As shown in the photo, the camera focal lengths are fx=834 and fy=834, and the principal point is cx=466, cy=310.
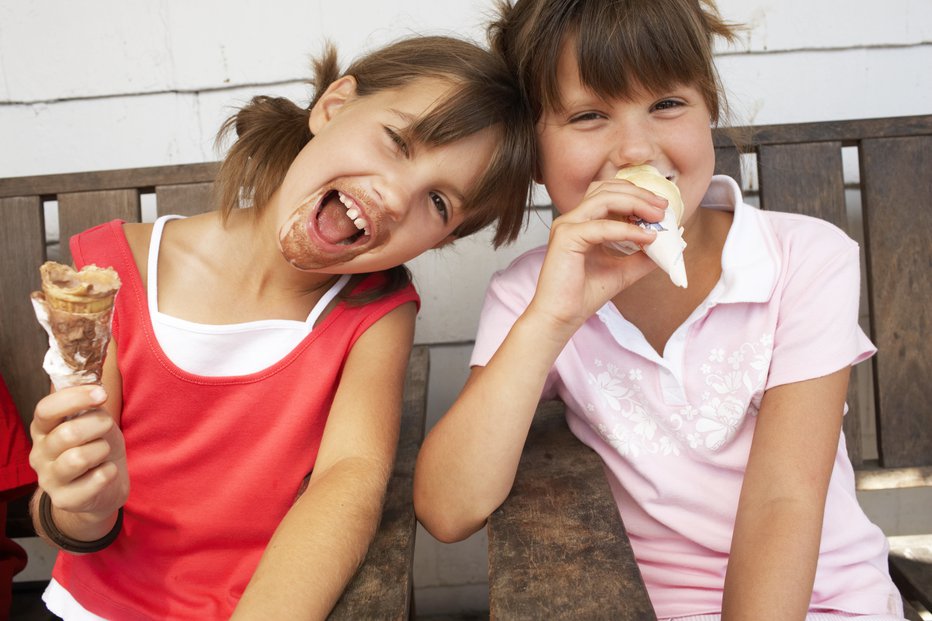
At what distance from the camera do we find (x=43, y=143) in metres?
2.22

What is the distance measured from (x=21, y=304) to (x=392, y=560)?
1.26m

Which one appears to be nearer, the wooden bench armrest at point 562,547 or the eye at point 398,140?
the wooden bench armrest at point 562,547

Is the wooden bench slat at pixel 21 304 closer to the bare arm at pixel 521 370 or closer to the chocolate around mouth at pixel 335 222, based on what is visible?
the chocolate around mouth at pixel 335 222

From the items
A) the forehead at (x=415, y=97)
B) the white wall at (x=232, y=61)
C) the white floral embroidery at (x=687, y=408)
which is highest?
the white wall at (x=232, y=61)

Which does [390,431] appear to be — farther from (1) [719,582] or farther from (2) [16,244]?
(2) [16,244]

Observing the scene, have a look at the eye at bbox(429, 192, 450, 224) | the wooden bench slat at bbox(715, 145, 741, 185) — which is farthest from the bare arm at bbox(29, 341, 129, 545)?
the wooden bench slat at bbox(715, 145, 741, 185)

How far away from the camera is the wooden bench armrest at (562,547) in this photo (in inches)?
39.4

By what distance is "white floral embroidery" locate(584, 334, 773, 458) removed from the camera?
1453mm

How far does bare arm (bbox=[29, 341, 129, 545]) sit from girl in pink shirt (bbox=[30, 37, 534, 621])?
0.42 feet

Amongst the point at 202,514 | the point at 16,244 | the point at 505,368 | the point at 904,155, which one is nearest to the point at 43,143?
the point at 16,244

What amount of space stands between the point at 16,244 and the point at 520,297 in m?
1.22

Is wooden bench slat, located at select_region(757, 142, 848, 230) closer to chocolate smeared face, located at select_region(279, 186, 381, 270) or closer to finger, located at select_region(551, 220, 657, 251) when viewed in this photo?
finger, located at select_region(551, 220, 657, 251)

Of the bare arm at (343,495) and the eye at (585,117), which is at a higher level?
the eye at (585,117)

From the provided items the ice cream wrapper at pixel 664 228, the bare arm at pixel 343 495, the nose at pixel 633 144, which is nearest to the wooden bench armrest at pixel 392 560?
the bare arm at pixel 343 495
